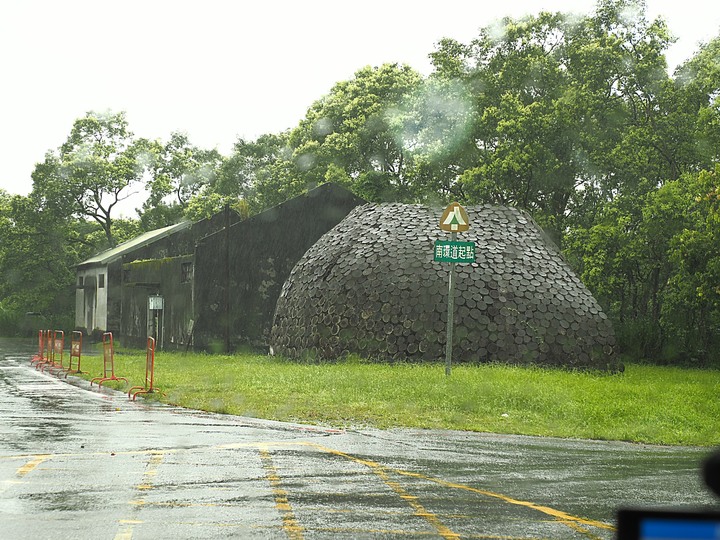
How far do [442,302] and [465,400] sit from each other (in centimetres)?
1112

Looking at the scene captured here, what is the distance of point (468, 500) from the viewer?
7676 mm

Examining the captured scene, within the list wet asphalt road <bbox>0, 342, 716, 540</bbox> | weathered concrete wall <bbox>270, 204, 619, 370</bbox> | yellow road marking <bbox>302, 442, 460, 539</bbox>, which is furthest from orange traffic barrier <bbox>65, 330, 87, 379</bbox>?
yellow road marking <bbox>302, 442, 460, 539</bbox>

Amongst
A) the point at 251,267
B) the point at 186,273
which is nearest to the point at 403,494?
the point at 251,267

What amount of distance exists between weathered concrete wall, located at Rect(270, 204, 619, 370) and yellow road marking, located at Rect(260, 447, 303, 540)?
16.4 metres

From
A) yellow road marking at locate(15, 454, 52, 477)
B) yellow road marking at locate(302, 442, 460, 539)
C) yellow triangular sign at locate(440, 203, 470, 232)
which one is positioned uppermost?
yellow triangular sign at locate(440, 203, 470, 232)

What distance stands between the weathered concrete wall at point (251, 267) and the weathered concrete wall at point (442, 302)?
6790mm

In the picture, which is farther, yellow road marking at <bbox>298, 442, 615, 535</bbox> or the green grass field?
the green grass field

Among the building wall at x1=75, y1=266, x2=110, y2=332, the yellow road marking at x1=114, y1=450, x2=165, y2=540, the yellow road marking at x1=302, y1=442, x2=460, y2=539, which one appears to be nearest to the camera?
the yellow road marking at x1=114, y1=450, x2=165, y2=540

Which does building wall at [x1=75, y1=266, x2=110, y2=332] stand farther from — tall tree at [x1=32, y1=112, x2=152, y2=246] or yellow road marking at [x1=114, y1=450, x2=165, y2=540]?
yellow road marking at [x1=114, y1=450, x2=165, y2=540]

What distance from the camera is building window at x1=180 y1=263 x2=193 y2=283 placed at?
37656 millimetres

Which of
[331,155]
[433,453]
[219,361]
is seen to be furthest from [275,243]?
[433,453]

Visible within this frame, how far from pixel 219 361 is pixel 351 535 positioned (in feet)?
76.6

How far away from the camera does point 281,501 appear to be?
7.48 meters

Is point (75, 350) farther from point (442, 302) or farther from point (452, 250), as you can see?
point (452, 250)
